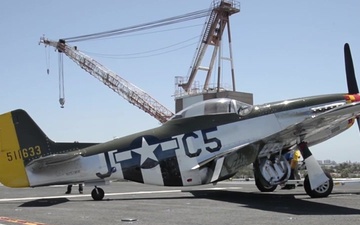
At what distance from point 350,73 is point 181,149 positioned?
680 cm

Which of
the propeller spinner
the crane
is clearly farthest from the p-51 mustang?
the crane

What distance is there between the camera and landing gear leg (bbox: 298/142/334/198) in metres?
12.2

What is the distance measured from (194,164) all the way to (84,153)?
359 centimetres

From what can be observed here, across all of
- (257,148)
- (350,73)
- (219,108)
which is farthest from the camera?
(350,73)

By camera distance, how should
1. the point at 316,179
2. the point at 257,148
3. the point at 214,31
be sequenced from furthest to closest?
the point at 214,31 < the point at 257,148 < the point at 316,179

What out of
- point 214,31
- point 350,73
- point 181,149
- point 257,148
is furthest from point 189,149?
point 214,31

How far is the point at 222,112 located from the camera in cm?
1351

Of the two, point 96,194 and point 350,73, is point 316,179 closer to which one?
point 350,73

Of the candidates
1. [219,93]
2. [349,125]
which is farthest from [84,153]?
[219,93]

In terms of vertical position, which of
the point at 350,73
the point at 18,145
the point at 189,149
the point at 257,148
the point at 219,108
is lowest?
the point at 257,148

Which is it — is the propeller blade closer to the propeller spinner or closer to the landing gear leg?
the propeller spinner

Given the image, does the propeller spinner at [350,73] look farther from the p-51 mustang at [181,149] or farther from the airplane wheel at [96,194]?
the airplane wheel at [96,194]

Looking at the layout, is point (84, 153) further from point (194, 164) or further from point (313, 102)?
point (313, 102)

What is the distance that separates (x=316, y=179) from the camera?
12.2 m
